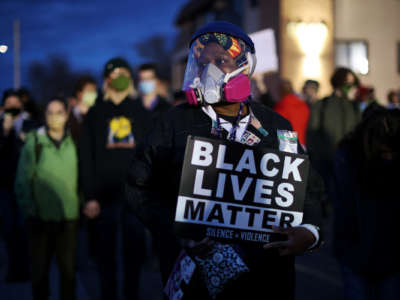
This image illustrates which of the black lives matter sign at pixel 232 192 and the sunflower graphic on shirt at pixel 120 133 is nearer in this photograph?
the black lives matter sign at pixel 232 192

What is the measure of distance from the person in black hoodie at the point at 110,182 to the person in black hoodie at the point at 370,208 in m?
2.08

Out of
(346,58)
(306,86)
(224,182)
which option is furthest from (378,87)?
(224,182)

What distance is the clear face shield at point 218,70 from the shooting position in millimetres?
2398

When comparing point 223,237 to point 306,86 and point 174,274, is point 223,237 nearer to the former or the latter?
point 174,274

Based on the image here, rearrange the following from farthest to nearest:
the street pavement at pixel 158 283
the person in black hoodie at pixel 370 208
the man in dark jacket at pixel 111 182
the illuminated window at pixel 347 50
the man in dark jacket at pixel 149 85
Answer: the illuminated window at pixel 347 50
the man in dark jacket at pixel 149 85
the street pavement at pixel 158 283
the man in dark jacket at pixel 111 182
the person in black hoodie at pixel 370 208

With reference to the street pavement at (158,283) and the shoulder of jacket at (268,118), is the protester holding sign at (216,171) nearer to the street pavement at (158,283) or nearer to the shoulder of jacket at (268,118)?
the shoulder of jacket at (268,118)

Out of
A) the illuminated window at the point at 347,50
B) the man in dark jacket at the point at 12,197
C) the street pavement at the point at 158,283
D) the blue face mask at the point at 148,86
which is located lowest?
the street pavement at the point at 158,283

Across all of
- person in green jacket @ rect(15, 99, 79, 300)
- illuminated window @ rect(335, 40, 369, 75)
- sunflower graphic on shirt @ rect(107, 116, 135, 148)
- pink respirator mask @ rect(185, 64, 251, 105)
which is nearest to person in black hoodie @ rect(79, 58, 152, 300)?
sunflower graphic on shirt @ rect(107, 116, 135, 148)

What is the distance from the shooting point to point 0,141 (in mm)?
6570

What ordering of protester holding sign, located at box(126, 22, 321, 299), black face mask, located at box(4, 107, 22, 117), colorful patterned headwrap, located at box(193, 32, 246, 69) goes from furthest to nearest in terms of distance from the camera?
black face mask, located at box(4, 107, 22, 117)
colorful patterned headwrap, located at box(193, 32, 246, 69)
protester holding sign, located at box(126, 22, 321, 299)

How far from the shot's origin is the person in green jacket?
15.2ft

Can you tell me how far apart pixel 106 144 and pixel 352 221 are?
2493 millimetres

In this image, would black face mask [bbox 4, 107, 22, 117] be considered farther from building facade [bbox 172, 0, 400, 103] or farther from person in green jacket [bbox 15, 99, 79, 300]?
building facade [bbox 172, 0, 400, 103]

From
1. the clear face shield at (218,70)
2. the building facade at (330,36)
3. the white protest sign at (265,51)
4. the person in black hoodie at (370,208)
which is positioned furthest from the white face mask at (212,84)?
the building facade at (330,36)
